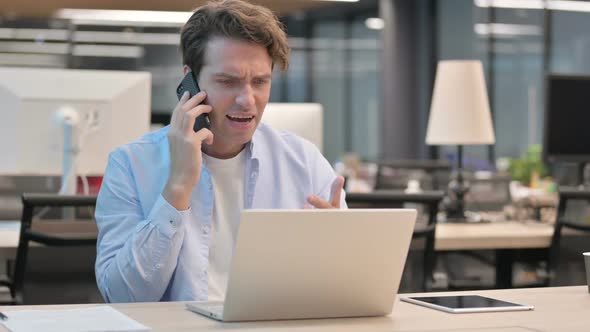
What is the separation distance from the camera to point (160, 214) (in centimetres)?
194

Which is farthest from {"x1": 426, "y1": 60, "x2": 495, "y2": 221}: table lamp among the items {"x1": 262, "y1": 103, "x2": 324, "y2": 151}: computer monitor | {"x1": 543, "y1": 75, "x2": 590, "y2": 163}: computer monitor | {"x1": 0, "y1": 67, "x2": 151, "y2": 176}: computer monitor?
{"x1": 0, "y1": 67, "x2": 151, "y2": 176}: computer monitor

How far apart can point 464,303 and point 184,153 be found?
63 centimetres

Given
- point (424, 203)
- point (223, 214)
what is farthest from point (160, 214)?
point (424, 203)

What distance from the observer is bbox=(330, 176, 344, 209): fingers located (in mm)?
2006

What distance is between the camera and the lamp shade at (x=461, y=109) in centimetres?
435

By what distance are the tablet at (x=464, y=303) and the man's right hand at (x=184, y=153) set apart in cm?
48

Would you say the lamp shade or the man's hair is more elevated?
the man's hair

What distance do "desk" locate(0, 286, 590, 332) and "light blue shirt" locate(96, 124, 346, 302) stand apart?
0.58 ft

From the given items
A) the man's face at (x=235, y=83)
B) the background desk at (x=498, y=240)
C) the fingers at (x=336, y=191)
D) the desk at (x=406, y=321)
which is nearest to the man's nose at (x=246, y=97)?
the man's face at (x=235, y=83)

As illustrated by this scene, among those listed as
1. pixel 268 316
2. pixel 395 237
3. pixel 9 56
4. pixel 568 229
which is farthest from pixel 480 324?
pixel 9 56

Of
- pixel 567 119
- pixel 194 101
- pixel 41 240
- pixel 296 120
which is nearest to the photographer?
pixel 194 101

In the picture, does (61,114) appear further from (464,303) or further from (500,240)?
(464,303)

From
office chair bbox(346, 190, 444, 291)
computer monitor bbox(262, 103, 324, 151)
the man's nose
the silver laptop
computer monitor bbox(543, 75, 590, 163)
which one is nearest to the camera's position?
the silver laptop

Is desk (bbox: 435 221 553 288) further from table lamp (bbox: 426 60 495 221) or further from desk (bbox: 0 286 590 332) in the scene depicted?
desk (bbox: 0 286 590 332)
